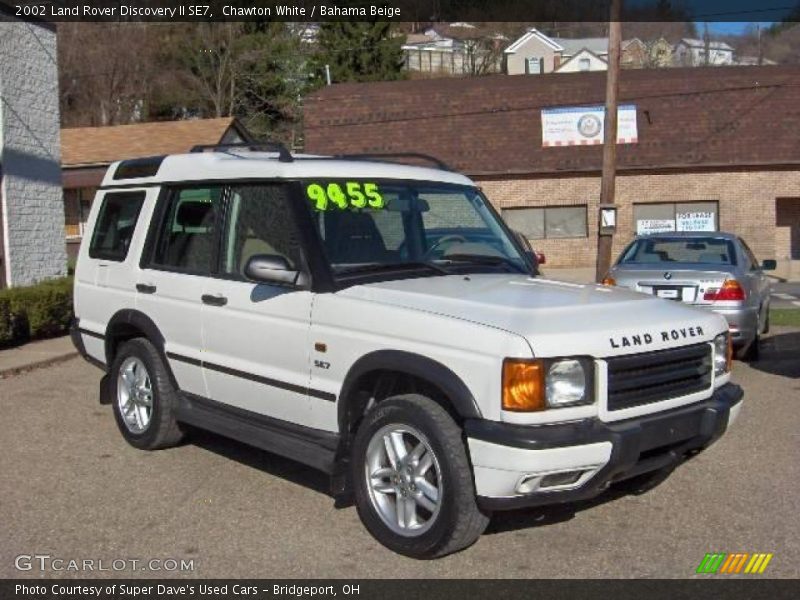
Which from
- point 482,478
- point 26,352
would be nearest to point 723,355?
point 482,478

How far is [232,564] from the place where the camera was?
435cm

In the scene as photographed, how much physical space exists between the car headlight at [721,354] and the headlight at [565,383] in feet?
3.55

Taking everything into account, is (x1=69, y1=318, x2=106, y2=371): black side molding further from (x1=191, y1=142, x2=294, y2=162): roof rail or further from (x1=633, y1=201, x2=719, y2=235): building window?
(x1=633, y1=201, x2=719, y2=235): building window

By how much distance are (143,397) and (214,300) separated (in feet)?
4.36

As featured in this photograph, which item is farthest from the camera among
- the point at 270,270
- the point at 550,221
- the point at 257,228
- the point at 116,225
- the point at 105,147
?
the point at 550,221

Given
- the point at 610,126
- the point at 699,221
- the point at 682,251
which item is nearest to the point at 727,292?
the point at 682,251

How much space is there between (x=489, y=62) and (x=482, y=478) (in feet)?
211

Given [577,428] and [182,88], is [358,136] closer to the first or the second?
[182,88]

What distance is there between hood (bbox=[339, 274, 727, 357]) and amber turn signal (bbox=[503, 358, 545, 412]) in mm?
83

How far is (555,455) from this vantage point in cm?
391

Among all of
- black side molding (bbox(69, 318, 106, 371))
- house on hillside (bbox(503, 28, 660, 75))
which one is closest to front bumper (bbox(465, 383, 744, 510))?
black side molding (bbox(69, 318, 106, 371))

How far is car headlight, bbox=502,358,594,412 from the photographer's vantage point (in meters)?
3.94

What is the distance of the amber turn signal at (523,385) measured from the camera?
155 inches
